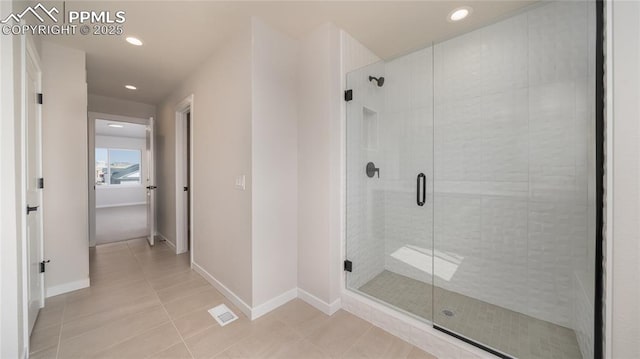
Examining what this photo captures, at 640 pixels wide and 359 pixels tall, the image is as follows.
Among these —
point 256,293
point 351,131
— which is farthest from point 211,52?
point 256,293

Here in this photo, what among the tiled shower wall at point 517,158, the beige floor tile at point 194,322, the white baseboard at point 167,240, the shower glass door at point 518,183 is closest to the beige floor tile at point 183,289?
the beige floor tile at point 194,322

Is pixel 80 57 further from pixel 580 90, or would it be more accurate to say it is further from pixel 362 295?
pixel 580 90

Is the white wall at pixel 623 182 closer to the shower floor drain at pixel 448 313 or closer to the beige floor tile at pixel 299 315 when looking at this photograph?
the shower floor drain at pixel 448 313

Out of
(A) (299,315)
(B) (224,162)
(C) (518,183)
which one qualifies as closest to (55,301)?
(B) (224,162)

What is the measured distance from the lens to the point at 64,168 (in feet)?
7.98

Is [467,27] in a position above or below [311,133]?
above

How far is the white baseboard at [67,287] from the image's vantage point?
2.33 meters

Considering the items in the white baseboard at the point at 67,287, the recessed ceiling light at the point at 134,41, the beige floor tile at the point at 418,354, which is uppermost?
the recessed ceiling light at the point at 134,41

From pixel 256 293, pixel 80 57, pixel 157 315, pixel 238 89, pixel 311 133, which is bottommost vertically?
pixel 157 315

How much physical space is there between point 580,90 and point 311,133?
1.86 m

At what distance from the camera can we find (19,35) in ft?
4.67

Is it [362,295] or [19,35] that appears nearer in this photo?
[19,35]

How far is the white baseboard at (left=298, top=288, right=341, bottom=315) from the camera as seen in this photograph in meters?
2.06

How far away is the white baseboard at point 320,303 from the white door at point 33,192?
2.05 m
